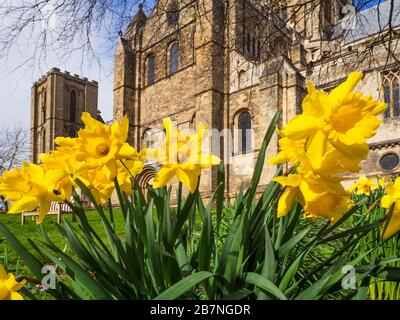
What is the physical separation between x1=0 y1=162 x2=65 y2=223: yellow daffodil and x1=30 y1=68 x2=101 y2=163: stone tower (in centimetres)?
3396

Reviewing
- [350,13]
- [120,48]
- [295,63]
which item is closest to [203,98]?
[295,63]

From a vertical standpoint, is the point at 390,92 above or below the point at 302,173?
above

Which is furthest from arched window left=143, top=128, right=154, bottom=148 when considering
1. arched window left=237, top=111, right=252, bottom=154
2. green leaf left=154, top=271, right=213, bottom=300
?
green leaf left=154, top=271, right=213, bottom=300

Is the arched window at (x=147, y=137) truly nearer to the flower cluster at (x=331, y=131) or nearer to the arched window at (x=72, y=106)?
the arched window at (x=72, y=106)

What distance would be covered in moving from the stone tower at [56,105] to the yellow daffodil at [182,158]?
112ft

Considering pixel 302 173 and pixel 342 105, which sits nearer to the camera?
pixel 342 105

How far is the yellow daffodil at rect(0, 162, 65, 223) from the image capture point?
0.90 m

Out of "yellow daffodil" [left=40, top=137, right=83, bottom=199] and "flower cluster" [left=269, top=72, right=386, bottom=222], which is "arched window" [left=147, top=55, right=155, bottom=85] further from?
"flower cluster" [left=269, top=72, right=386, bottom=222]

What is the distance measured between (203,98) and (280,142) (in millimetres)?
17040

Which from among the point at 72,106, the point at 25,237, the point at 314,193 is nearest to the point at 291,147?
the point at 314,193

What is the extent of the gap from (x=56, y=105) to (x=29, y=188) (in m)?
36.0

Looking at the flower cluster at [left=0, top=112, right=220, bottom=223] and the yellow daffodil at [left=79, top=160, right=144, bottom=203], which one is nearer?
the flower cluster at [left=0, top=112, right=220, bottom=223]

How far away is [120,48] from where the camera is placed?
22.1 m
